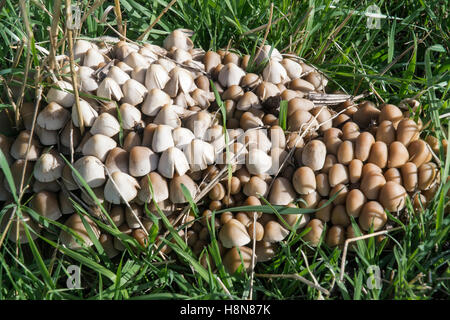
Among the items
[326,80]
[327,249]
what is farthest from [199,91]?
[327,249]

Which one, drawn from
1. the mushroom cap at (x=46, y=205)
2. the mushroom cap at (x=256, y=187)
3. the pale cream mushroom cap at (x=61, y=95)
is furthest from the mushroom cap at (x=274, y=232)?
the pale cream mushroom cap at (x=61, y=95)

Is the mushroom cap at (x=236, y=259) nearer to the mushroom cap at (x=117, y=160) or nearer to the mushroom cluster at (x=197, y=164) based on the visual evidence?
the mushroom cluster at (x=197, y=164)

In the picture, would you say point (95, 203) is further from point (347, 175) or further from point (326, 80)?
point (326, 80)

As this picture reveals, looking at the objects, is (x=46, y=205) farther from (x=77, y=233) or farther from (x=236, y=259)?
(x=236, y=259)

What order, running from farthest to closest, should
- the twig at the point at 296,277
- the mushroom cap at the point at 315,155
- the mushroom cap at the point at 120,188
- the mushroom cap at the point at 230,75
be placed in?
the mushroom cap at the point at 230,75, the mushroom cap at the point at 315,155, the mushroom cap at the point at 120,188, the twig at the point at 296,277

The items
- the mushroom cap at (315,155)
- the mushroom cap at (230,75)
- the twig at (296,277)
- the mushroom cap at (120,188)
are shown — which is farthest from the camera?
the mushroom cap at (230,75)

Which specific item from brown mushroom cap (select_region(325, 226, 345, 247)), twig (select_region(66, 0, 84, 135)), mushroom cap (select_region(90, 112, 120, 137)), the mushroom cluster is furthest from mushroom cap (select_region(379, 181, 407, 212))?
twig (select_region(66, 0, 84, 135))
